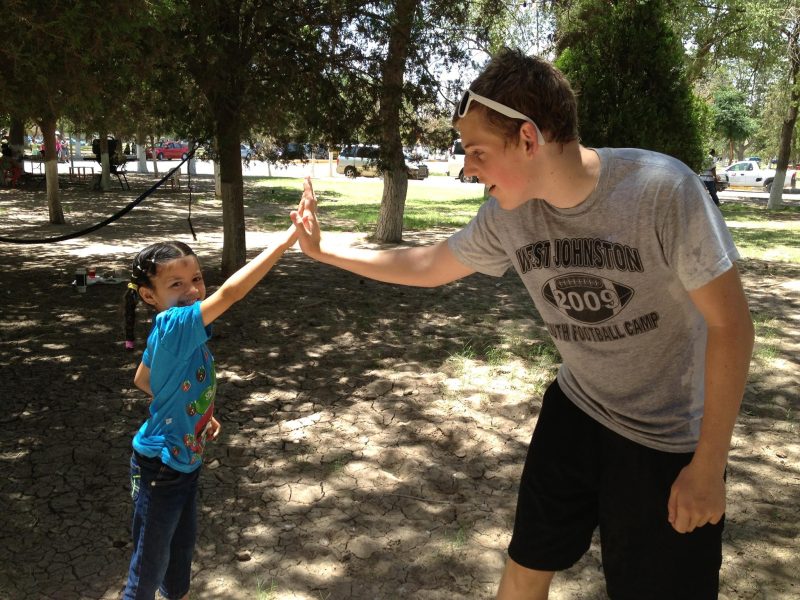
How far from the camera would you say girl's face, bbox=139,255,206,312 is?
91.0 inches

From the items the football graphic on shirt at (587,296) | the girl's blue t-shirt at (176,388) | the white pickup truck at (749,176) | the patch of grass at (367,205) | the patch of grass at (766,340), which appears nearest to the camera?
the football graphic on shirt at (587,296)

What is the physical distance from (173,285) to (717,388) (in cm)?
165

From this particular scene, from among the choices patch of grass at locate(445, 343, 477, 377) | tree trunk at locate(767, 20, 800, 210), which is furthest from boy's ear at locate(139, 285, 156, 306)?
tree trunk at locate(767, 20, 800, 210)

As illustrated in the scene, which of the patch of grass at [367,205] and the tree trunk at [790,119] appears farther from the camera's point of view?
the tree trunk at [790,119]

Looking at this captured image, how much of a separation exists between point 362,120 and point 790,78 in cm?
1708

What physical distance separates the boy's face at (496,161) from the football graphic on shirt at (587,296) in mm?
254

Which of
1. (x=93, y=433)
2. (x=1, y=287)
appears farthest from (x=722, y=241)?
(x=1, y=287)

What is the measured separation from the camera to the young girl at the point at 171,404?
A: 221cm

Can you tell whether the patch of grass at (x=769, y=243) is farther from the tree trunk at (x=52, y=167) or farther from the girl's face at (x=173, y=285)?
the tree trunk at (x=52, y=167)

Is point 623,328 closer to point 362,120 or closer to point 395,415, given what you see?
point 395,415

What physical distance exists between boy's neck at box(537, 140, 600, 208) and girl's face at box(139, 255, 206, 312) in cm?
119

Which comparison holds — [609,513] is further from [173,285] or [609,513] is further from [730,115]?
[730,115]

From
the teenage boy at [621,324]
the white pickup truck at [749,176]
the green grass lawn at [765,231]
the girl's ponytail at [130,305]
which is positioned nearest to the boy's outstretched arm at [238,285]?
the girl's ponytail at [130,305]

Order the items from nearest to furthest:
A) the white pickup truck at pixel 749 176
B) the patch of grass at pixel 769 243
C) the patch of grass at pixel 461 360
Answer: the patch of grass at pixel 461 360
the patch of grass at pixel 769 243
the white pickup truck at pixel 749 176
